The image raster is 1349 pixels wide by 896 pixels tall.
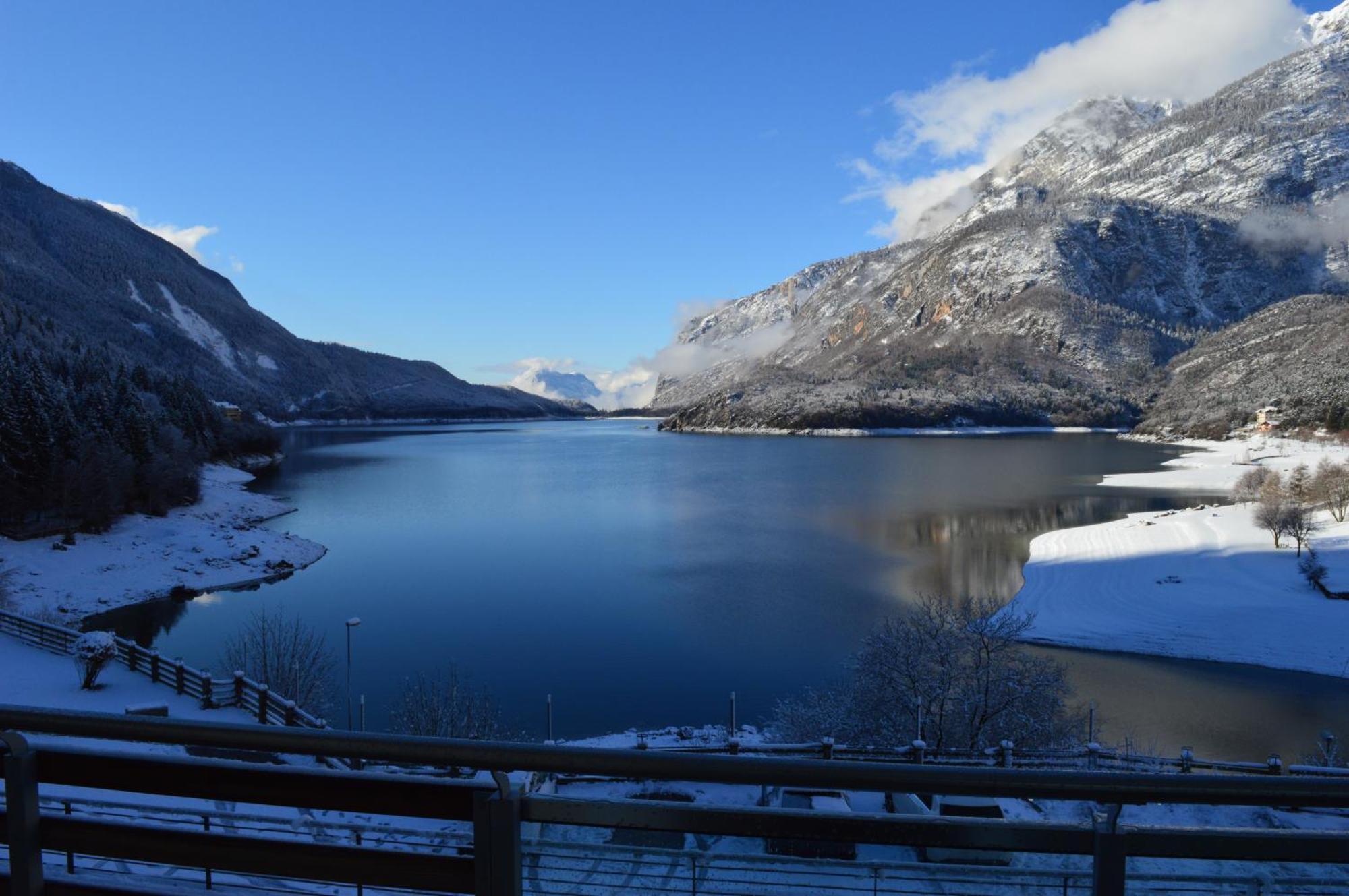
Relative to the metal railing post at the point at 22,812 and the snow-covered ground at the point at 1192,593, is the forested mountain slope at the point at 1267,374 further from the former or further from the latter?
the metal railing post at the point at 22,812

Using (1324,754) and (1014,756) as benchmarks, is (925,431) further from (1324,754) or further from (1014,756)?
(1014,756)

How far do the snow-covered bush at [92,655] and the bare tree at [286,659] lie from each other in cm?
288

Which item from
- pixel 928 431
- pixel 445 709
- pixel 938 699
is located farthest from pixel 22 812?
pixel 928 431

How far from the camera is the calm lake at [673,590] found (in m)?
21.0

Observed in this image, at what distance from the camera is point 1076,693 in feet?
71.1

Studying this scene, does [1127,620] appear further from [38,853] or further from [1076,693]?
[38,853]

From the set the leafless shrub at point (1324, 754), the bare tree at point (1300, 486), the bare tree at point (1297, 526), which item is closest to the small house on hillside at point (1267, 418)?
the bare tree at point (1300, 486)

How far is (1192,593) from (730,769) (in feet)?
114

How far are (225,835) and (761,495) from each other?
62.5 metres

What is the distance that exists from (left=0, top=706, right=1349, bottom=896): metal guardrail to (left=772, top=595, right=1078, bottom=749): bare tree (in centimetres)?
1551

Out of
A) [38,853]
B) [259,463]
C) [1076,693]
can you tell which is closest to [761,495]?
[1076,693]

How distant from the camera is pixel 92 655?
14.7 m

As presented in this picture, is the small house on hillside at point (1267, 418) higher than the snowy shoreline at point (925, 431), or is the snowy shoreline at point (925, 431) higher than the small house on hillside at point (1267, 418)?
the small house on hillside at point (1267, 418)

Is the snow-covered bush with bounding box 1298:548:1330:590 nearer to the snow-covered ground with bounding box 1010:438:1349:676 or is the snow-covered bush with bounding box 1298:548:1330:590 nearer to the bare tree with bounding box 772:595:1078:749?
the snow-covered ground with bounding box 1010:438:1349:676
